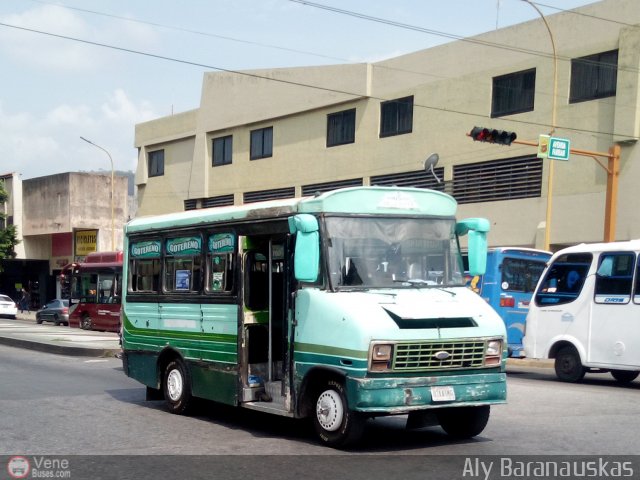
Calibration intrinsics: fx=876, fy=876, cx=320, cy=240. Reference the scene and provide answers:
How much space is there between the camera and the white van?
1550 cm

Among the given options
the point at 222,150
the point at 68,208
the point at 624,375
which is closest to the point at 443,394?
the point at 624,375

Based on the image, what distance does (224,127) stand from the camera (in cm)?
4409

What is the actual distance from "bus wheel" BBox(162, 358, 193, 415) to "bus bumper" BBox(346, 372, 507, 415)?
3.68 m

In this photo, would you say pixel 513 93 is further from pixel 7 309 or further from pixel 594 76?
pixel 7 309

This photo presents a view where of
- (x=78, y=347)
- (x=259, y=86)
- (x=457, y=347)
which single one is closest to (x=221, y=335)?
(x=457, y=347)

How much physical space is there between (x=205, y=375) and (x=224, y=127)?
34.0 meters

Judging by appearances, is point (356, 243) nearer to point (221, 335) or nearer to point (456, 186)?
point (221, 335)

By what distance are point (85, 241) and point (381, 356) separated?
4814 centimetres

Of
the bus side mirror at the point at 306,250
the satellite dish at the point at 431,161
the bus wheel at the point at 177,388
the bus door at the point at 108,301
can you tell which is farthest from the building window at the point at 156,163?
the bus side mirror at the point at 306,250

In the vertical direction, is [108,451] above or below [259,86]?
below

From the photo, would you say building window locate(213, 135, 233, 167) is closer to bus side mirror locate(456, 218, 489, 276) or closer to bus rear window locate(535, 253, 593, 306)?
bus rear window locate(535, 253, 593, 306)

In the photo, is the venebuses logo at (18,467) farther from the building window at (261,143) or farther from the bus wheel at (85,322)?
the building window at (261,143)

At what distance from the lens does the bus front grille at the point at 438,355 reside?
855cm

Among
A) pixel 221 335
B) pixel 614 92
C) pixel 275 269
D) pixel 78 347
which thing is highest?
pixel 614 92
